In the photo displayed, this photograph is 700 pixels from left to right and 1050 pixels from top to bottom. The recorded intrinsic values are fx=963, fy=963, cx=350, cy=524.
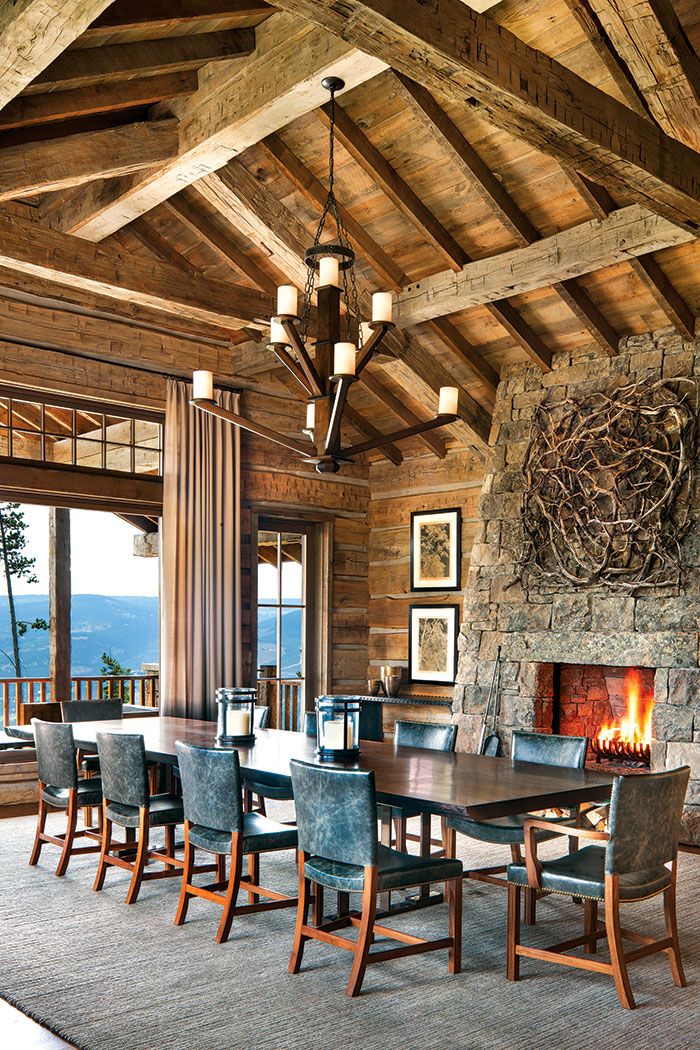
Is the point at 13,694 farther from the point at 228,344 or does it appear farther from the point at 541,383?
the point at 541,383

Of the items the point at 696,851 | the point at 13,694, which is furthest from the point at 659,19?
the point at 13,694

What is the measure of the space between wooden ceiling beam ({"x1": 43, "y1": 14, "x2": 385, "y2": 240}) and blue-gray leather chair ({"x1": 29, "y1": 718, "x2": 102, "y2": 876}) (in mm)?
3053

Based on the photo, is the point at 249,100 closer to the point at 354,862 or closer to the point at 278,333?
the point at 278,333

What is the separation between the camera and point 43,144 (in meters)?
4.98

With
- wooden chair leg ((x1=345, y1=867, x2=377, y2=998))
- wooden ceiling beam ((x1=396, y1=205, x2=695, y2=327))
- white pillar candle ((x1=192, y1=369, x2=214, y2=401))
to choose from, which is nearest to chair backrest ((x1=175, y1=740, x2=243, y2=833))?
wooden chair leg ((x1=345, y1=867, x2=377, y2=998))

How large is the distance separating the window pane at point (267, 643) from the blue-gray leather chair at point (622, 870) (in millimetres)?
4833

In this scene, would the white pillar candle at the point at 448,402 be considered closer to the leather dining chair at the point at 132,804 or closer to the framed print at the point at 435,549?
the leather dining chair at the point at 132,804

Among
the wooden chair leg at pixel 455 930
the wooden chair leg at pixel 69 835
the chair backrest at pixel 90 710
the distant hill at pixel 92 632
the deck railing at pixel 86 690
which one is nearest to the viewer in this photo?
the wooden chair leg at pixel 455 930

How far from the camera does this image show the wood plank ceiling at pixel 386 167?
3.45m

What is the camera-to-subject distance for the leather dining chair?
458 cm

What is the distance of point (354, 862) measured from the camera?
350 cm

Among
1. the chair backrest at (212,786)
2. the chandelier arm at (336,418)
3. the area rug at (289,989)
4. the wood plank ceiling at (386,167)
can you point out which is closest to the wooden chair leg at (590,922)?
the area rug at (289,989)

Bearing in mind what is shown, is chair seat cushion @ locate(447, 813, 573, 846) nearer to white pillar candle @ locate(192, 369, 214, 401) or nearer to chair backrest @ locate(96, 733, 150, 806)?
chair backrest @ locate(96, 733, 150, 806)

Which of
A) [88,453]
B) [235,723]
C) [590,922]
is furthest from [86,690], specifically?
[590,922]
